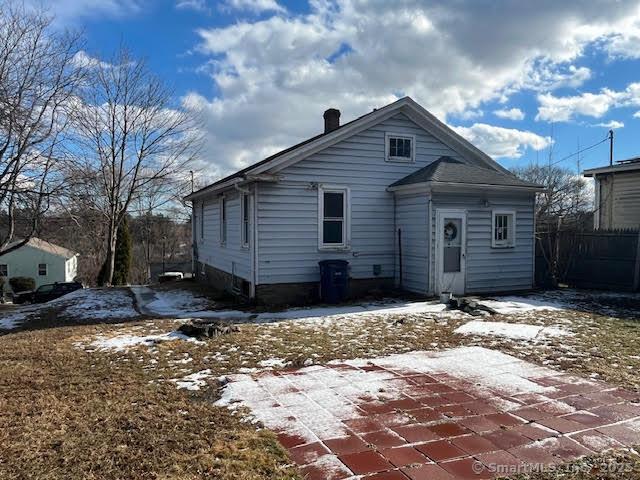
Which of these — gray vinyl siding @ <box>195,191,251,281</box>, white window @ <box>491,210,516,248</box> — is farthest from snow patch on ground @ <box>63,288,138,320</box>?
white window @ <box>491,210,516,248</box>

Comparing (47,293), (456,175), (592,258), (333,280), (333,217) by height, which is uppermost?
(456,175)

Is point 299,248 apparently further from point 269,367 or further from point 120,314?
point 269,367

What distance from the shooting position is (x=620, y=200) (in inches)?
730

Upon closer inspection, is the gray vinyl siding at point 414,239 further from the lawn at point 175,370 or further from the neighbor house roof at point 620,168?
the neighbor house roof at point 620,168

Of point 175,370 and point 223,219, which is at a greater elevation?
point 223,219

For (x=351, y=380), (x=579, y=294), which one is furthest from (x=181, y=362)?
(x=579, y=294)

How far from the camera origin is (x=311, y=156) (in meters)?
11.3

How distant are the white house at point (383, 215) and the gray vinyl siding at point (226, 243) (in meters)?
0.08

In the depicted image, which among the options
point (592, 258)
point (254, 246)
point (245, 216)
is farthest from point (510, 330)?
point (592, 258)

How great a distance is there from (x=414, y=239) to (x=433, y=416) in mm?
7772

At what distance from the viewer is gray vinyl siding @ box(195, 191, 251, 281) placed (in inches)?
478

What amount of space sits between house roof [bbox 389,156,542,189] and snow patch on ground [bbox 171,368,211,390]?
24.6ft

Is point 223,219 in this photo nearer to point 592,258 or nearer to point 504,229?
point 504,229

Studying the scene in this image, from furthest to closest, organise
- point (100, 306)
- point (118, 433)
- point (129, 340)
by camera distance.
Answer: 1. point (100, 306)
2. point (129, 340)
3. point (118, 433)
